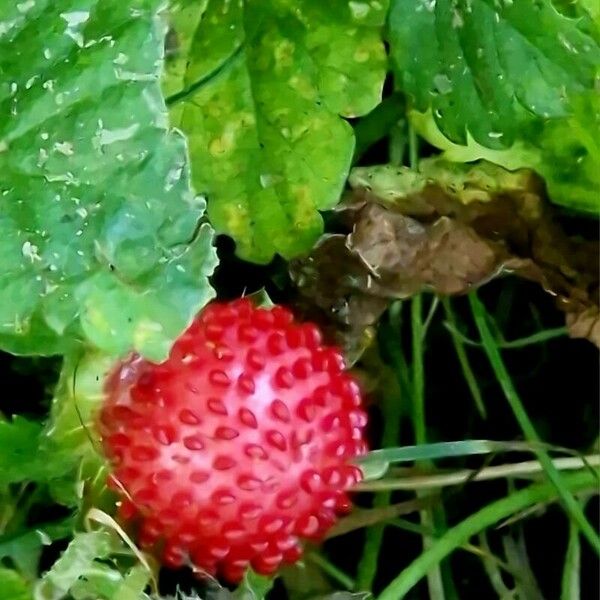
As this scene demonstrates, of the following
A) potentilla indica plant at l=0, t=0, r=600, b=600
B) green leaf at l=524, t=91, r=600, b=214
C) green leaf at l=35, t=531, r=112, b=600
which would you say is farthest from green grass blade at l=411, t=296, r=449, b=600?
green leaf at l=35, t=531, r=112, b=600

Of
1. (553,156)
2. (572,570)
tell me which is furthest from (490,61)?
(572,570)

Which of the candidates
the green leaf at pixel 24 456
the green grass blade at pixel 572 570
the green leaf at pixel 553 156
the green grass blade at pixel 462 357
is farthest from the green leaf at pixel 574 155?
the green leaf at pixel 24 456

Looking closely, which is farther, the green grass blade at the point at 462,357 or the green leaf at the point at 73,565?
the green grass blade at the point at 462,357

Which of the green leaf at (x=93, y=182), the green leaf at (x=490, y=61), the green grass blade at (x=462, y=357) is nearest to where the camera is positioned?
the green leaf at (x=93, y=182)

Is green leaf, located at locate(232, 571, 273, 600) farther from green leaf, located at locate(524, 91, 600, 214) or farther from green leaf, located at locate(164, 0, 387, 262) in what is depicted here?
green leaf, located at locate(524, 91, 600, 214)

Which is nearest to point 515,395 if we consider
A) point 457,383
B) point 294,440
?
point 457,383

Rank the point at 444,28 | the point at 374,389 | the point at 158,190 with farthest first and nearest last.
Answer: the point at 374,389 → the point at 444,28 → the point at 158,190

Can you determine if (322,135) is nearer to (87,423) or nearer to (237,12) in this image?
(237,12)

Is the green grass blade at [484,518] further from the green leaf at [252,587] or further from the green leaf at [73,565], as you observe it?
the green leaf at [73,565]
